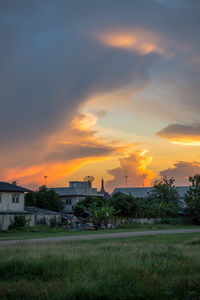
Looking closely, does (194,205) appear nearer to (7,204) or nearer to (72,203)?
(72,203)

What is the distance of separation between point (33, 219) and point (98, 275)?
33.2 m

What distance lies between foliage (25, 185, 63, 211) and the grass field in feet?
147

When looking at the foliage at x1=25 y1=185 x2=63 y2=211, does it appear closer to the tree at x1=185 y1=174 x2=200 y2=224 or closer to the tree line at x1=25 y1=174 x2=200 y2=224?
the tree line at x1=25 y1=174 x2=200 y2=224

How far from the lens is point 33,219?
43531 millimetres

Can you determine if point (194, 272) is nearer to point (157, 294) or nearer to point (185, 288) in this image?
point (185, 288)

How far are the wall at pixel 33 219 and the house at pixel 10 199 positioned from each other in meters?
2.88

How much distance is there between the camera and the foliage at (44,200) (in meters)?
59.9

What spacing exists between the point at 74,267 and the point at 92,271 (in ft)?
3.06

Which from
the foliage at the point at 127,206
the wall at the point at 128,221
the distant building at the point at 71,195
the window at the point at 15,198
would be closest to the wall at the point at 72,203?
the distant building at the point at 71,195

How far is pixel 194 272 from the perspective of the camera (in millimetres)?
12719

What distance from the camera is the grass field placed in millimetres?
10086

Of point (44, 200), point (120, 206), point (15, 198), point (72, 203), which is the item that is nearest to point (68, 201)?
point (72, 203)

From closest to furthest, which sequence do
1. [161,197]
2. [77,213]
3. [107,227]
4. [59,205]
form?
[107,227] → [77,213] → [59,205] → [161,197]

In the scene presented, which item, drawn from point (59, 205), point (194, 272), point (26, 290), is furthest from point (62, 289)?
point (59, 205)
